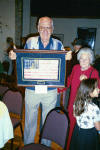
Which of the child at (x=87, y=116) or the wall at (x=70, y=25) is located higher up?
the wall at (x=70, y=25)

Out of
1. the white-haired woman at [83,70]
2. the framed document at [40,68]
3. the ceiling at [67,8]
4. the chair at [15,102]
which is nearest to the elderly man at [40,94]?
the framed document at [40,68]

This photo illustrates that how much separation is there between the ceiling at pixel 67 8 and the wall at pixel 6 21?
104 centimetres

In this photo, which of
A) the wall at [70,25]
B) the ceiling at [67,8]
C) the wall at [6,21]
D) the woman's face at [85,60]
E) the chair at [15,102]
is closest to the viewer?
the woman's face at [85,60]

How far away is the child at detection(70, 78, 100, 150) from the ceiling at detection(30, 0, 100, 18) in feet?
16.6

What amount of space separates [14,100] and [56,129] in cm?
108

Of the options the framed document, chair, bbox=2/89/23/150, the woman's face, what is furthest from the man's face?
chair, bbox=2/89/23/150

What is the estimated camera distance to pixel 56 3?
6016mm

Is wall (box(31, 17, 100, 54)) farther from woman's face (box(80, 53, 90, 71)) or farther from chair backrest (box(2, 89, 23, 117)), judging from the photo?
woman's face (box(80, 53, 90, 71))

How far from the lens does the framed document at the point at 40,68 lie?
1.66 m

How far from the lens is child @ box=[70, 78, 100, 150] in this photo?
168 centimetres

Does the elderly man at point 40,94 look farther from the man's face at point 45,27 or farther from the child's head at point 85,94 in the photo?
the child's head at point 85,94

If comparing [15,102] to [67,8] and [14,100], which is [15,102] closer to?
[14,100]

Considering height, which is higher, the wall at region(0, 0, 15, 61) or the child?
the wall at region(0, 0, 15, 61)

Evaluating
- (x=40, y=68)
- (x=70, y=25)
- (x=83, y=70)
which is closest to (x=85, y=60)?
(x=83, y=70)
